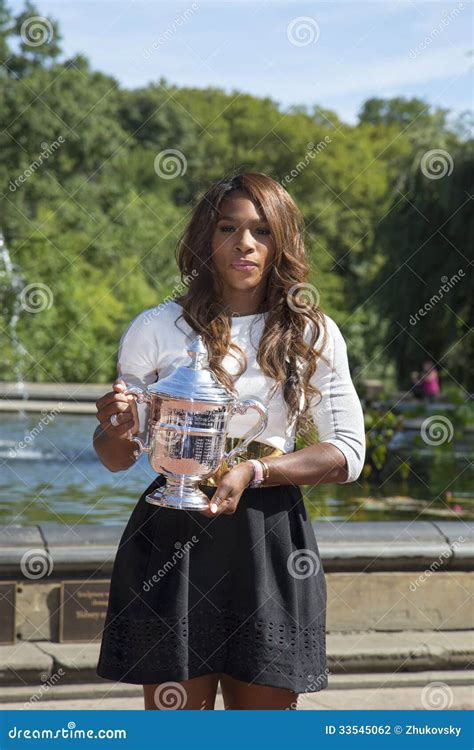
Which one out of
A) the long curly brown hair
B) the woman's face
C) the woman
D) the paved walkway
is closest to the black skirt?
the woman

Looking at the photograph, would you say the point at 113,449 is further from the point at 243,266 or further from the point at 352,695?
the point at 352,695

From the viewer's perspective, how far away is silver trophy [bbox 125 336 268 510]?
237cm

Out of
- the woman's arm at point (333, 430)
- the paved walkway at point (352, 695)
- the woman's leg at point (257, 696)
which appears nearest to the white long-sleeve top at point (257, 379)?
the woman's arm at point (333, 430)

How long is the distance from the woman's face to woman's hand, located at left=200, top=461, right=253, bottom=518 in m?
0.45

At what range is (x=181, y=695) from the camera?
99.2 inches

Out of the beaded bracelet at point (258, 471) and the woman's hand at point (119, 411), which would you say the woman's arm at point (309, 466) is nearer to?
the beaded bracelet at point (258, 471)

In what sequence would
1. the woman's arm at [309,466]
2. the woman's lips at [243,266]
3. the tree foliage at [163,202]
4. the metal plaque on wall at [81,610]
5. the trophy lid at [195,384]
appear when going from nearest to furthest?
the trophy lid at [195,384], the woman's arm at [309,466], the woman's lips at [243,266], the metal plaque on wall at [81,610], the tree foliage at [163,202]

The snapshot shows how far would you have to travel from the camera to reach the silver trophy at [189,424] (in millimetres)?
2367

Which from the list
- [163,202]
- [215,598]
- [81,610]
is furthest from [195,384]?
[163,202]

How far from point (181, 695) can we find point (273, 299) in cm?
88

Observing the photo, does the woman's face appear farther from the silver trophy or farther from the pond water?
the pond water

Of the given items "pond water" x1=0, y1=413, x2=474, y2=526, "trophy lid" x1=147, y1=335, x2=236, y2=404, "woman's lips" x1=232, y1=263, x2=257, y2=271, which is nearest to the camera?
"trophy lid" x1=147, y1=335, x2=236, y2=404

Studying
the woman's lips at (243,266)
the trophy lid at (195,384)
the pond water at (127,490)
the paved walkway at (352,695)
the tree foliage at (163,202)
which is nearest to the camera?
the trophy lid at (195,384)

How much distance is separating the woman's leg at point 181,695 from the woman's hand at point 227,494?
40 centimetres
